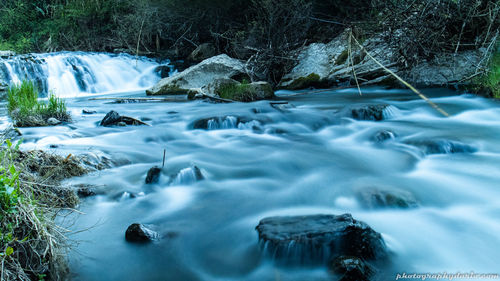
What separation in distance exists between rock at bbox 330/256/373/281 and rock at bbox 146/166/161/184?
186 cm

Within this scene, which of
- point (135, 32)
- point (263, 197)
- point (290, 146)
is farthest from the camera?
point (135, 32)

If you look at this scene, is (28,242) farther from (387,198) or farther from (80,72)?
(80,72)

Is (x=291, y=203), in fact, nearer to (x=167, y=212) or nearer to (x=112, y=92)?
(x=167, y=212)

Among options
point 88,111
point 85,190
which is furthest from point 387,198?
point 88,111

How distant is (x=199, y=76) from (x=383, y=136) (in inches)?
225

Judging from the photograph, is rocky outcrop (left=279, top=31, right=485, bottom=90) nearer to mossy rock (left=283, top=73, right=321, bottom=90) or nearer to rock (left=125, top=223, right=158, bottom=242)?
mossy rock (left=283, top=73, right=321, bottom=90)

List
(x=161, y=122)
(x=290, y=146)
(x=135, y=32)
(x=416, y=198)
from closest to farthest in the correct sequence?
(x=416, y=198)
(x=290, y=146)
(x=161, y=122)
(x=135, y=32)

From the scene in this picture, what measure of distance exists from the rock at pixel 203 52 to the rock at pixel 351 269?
1189cm

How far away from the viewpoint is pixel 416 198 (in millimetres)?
3043

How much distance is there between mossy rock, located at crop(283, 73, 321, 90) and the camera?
29.7 feet

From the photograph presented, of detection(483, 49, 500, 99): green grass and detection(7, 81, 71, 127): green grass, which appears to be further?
detection(483, 49, 500, 99): green grass

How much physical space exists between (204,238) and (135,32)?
1317 centimetres

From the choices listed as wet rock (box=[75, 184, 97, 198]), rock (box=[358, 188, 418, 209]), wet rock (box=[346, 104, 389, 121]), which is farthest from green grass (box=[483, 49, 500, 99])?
wet rock (box=[75, 184, 97, 198])

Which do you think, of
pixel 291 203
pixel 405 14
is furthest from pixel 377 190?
pixel 405 14
